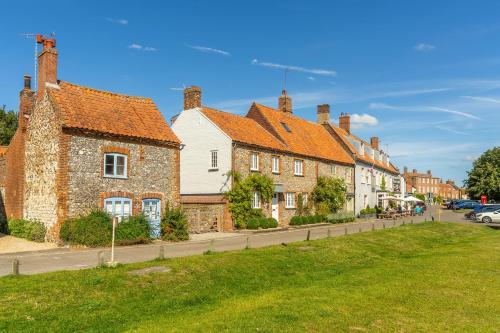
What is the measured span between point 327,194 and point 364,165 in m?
14.2

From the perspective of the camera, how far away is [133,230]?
22.9 metres

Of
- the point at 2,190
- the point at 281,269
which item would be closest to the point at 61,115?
the point at 2,190

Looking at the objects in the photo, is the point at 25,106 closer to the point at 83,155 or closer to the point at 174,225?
the point at 83,155

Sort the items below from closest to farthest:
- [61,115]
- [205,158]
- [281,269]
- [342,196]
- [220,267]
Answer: [220,267] < [281,269] < [61,115] < [205,158] < [342,196]

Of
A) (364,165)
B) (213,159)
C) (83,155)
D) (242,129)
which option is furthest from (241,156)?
(364,165)

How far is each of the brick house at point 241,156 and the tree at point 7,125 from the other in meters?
27.3

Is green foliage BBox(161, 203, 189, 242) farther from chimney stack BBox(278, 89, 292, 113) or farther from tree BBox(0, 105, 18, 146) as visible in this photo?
tree BBox(0, 105, 18, 146)

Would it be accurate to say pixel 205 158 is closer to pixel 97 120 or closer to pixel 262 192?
pixel 262 192

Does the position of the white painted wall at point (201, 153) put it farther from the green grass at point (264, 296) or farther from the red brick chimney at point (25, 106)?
the green grass at point (264, 296)

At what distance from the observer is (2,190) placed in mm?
29438

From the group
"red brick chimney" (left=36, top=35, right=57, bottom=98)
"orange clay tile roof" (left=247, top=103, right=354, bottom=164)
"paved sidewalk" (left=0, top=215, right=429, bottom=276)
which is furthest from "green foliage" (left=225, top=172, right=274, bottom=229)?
"red brick chimney" (left=36, top=35, right=57, bottom=98)

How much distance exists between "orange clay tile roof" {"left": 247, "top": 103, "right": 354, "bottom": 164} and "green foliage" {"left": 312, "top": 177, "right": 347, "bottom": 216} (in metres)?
2.49

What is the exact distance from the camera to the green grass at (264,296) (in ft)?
33.9

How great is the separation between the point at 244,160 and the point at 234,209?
397cm
